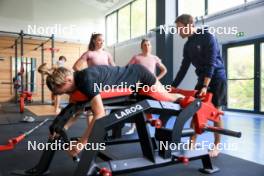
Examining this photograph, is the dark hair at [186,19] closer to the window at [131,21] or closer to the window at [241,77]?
the window at [241,77]

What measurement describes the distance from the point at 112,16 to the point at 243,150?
8505mm

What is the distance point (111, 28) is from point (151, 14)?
274 centimetres

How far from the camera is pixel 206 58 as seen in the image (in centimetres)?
212

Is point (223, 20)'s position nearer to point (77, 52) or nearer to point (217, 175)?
point (217, 175)

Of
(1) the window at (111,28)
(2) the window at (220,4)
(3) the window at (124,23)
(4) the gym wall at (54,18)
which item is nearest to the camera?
(2) the window at (220,4)

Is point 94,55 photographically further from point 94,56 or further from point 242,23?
point 242,23

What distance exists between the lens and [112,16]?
10.1 meters

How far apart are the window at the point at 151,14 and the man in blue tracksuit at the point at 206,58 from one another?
572 centimetres

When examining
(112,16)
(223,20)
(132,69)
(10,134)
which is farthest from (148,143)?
(112,16)

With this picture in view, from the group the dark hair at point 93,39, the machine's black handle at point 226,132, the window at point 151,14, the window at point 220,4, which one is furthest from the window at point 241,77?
the machine's black handle at point 226,132

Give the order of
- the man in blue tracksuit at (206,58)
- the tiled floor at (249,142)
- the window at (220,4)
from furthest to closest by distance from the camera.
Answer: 1. the window at (220,4)
2. the tiled floor at (249,142)
3. the man in blue tracksuit at (206,58)

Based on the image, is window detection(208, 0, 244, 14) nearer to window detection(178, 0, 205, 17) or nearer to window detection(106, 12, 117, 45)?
window detection(178, 0, 205, 17)

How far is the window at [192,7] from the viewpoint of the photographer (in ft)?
20.3

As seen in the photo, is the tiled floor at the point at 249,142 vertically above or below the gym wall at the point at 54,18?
below
